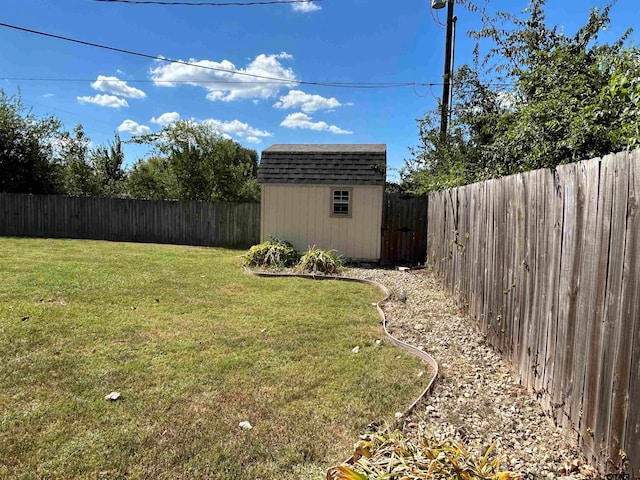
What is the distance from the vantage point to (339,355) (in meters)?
3.84

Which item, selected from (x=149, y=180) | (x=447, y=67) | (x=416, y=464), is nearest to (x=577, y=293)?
(x=416, y=464)

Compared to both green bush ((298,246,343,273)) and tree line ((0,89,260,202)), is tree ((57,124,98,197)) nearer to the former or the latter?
tree line ((0,89,260,202))

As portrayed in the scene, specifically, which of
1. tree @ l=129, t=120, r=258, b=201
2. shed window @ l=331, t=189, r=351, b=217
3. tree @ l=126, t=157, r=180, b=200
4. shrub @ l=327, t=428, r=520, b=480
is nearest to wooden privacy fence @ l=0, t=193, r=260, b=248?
tree @ l=129, t=120, r=258, b=201

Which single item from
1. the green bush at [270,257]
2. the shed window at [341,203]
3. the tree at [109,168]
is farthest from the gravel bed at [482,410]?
the tree at [109,168]

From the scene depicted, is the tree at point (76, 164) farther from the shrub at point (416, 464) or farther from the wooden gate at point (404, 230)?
the shrub at point (416, 464)

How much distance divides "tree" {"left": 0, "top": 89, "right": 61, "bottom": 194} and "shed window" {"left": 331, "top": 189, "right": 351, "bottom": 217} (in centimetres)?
1360

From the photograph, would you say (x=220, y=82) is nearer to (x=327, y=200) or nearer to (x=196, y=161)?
(x=196, y=161)

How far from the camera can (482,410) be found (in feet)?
9.06

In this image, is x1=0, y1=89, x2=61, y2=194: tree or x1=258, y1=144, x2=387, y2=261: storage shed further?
x1=0, y1=89, x2=61, y2=194: tree

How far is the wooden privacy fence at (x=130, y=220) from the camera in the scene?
13328 mm

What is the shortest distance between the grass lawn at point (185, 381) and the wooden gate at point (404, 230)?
4686mm

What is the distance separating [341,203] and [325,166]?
1.14 metres

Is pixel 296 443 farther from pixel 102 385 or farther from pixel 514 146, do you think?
pixel 514 146

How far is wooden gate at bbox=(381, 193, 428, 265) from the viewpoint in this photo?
1050 centimetres
